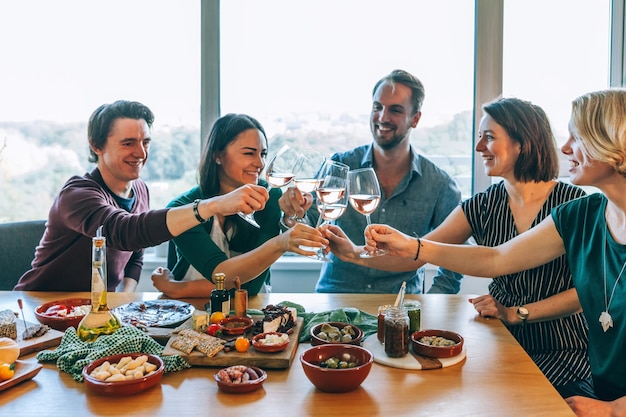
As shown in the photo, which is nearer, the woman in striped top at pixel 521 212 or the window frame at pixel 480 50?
the woman in striped top at pixel 521 212

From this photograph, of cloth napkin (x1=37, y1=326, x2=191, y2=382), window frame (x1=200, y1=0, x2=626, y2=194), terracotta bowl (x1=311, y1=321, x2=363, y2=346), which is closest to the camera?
cloth napkin (x1=37, y1=326, x2=191, y2=382)

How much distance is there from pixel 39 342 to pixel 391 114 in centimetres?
179

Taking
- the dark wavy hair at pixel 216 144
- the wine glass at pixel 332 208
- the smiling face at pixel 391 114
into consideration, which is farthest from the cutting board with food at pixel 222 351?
the smiling face at pixel 391 114

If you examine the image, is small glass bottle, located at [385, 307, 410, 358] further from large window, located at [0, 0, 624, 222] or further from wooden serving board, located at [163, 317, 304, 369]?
large window, located at [0, 0, 624, 222]

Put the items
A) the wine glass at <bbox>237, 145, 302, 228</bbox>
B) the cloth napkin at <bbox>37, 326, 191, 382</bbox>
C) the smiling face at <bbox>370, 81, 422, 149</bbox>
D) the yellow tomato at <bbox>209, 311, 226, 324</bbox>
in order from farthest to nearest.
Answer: the smiling face at <bbox>370, 81, 422, 149</bbox>, the wine glass at <bbox>237, 145, 302, 228</bbox>, the yellow tomato at <bbox>209, 311, 226, 324</bbox>, the cloth napkin at <bbox>37, 326, 191, 382</bbox>

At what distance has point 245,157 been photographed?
239cm

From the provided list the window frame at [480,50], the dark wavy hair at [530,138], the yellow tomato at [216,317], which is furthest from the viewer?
the window frame at [480,50]

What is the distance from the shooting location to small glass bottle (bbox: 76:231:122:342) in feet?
5.00

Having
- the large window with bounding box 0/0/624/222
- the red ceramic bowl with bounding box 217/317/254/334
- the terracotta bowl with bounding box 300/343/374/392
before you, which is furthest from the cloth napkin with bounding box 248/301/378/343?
the large window with bounding box 0/0/624/222

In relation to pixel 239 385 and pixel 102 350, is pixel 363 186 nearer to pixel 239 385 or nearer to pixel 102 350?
pixel 239 385

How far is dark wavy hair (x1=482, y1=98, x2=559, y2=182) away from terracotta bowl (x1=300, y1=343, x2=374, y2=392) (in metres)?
1.10

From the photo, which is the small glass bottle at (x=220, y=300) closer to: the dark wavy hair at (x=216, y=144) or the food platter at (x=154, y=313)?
A: the food platter at (x=154, y=313)

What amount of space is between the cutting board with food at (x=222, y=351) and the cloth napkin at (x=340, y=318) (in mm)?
125

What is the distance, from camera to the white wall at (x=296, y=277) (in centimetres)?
342
